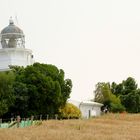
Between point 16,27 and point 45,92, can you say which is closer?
point 45,92

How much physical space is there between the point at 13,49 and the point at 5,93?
32072mm

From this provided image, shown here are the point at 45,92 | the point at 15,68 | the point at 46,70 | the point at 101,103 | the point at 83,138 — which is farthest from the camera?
the point at 101,103

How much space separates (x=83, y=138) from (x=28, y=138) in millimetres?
2642

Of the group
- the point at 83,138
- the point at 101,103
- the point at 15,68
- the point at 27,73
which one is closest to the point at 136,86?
the point at 101,103

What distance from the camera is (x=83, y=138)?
853 inches

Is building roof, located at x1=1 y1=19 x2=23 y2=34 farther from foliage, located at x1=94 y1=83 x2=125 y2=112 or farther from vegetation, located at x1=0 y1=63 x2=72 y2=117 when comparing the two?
vegetation, located at x1=0 y1=63 x2=72 y2=117

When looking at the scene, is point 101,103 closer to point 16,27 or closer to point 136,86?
point 136,86

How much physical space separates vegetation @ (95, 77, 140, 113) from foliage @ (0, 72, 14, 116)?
28.2 metres

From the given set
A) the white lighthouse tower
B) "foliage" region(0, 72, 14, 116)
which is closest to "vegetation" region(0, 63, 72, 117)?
"foliage" region(0, 72, 14, 116)

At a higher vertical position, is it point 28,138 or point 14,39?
point 14,39

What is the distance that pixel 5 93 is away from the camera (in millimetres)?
49781

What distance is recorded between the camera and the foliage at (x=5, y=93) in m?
48.2

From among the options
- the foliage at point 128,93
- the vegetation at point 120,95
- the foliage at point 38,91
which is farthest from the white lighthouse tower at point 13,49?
the foliage at point 38,91

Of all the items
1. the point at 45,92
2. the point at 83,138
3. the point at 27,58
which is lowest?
the point at 83,138
